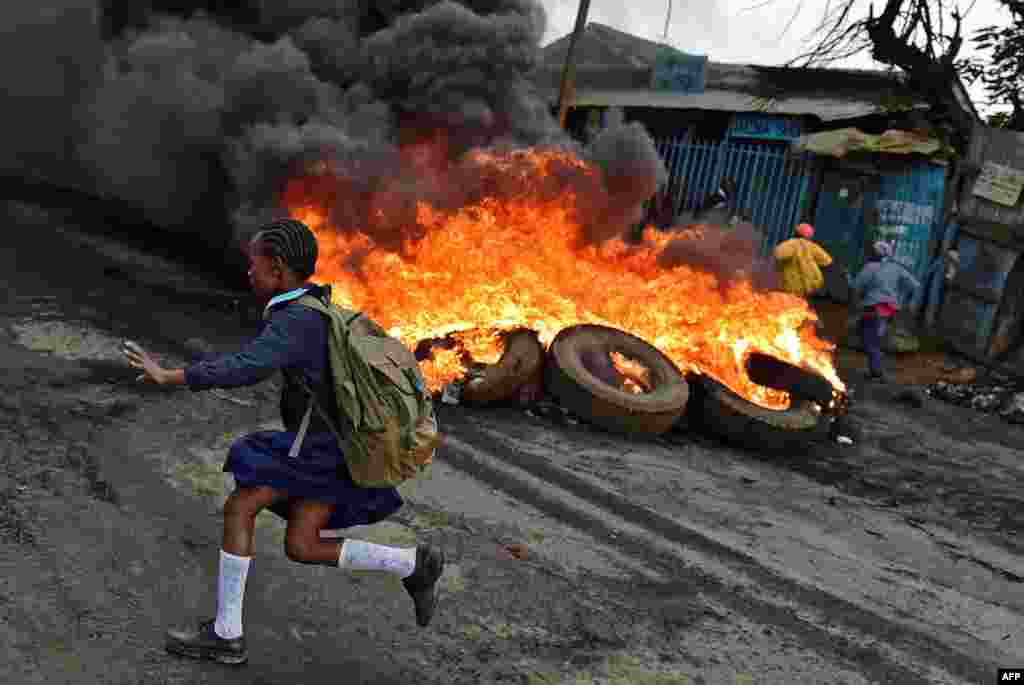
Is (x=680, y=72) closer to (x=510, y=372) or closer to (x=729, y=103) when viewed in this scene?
(x=729, y=103)

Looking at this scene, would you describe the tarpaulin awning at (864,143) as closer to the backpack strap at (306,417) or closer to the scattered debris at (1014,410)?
the scattered debris at (1014,410)

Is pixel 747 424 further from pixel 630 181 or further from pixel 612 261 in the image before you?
pixel 630 181

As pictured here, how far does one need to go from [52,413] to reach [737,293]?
268 inches

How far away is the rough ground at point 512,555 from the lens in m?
3.86

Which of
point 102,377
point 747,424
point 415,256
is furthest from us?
point 415,256

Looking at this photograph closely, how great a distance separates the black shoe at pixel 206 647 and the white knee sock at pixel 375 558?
18.5 inches

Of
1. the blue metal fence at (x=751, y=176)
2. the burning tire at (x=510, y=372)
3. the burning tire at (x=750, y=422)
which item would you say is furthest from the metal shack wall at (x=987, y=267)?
the burning tire at (x=510, y=372)

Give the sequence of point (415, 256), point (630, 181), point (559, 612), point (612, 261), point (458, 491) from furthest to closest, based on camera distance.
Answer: point (630, 181), point (612, 261), point (415, 256), point (458, 491), point (559, 612)

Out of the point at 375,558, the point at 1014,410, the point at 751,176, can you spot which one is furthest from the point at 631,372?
the point at 751,176

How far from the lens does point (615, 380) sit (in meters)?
8.61

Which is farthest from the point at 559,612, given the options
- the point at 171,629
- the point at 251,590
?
the point at 171,629

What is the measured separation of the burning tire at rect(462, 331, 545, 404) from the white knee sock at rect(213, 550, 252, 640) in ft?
15.1

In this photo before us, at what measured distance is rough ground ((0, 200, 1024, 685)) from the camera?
3.86 metres

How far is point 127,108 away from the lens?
1389 centimetres
